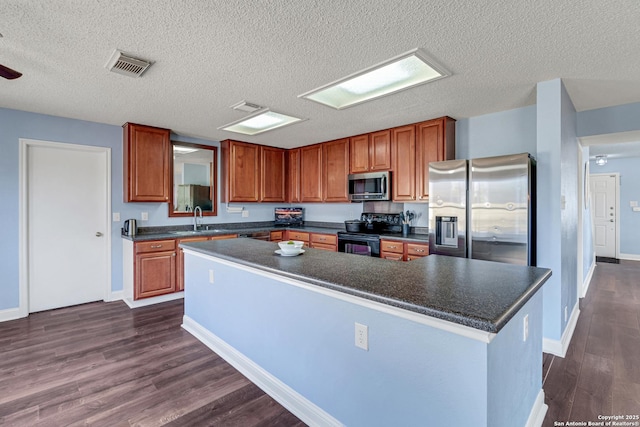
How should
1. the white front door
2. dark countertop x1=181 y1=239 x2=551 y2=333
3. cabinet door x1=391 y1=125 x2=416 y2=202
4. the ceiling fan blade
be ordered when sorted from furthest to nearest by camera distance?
the white front door, cabinet door x1=391 y1=125 x2=416 y2=202, the ceiling fan blade, dark countertop x1=181 y1=239 x2=551 y2=333

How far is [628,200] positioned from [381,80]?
25.1 feet

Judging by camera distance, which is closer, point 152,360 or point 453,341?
point 453,341

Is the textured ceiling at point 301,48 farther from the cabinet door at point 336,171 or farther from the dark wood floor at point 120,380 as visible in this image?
the dark wood floor at point 120,380

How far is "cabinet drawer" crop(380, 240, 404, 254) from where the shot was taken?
3.76m

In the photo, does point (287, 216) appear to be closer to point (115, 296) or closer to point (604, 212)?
point (115, 296)

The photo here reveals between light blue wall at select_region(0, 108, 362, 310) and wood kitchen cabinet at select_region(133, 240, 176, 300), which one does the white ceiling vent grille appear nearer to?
light blue wall at select_region(0, 108, 362, 310)

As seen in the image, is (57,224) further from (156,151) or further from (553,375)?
(553,375)

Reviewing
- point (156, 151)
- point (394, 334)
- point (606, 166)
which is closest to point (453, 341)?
point (394, 334)

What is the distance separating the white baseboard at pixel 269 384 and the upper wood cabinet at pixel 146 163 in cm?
207

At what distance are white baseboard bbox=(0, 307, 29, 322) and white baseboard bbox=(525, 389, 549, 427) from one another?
4.84m

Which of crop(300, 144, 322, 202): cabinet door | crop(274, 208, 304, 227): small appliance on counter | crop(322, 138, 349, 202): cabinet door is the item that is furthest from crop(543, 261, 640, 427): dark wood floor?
crop(274, 208, 304, 227): small appliance on counter

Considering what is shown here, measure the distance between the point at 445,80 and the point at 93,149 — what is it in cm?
416

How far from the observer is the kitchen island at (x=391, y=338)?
3.90 ft

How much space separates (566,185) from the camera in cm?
292
